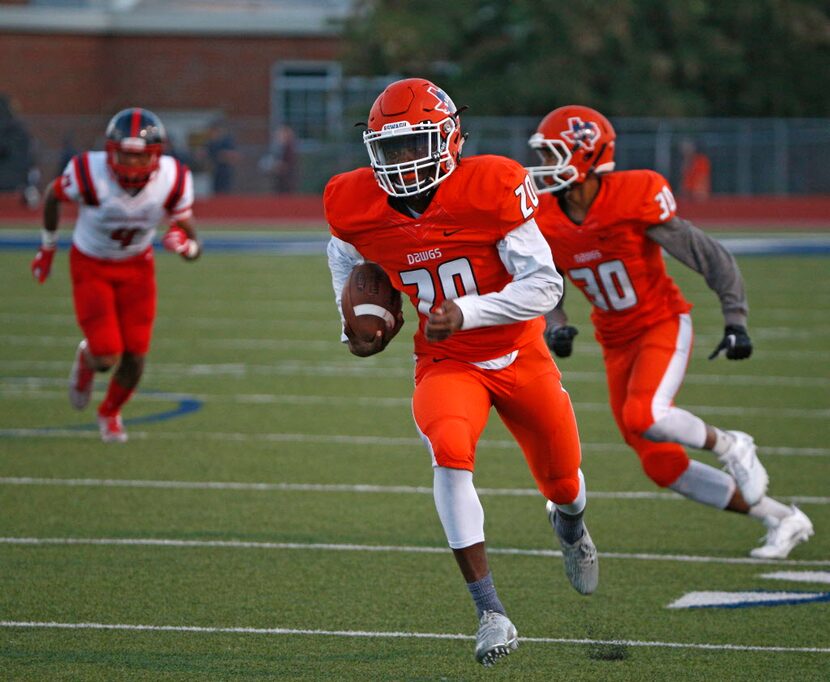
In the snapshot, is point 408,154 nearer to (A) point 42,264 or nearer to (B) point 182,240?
(B) point 182,240

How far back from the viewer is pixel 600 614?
4699 millimetres

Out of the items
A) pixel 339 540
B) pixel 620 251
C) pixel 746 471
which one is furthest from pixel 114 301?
pixel 746 471

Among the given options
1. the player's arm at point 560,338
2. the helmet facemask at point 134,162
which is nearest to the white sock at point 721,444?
the player's arm at point 560,338

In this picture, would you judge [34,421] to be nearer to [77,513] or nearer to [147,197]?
[147,197]

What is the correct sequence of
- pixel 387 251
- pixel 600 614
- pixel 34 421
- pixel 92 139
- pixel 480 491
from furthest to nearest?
pixel 92 139 → pixel 34 421 → pixel 480 491 → pixel 600 614 → pixel 387 251

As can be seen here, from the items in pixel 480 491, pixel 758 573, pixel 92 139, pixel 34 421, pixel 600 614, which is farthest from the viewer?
pixel 92 139

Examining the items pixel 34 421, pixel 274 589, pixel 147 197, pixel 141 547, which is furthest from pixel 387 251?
pixel 34 421

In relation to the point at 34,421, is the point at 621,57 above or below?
above

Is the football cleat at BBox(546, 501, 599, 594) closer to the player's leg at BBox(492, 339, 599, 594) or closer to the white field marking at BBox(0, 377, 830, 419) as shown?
the player's leg at BBox(492, 339, 599, 594)

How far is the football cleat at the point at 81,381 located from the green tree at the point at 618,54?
21976mm

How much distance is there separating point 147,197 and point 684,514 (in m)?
3.18

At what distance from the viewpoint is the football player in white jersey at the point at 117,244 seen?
7332 millimetres

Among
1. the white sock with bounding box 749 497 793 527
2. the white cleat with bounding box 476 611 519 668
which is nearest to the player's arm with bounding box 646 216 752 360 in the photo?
the white sock with bounding box 749 497 793 527

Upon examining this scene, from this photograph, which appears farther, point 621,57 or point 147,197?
point 621,57
